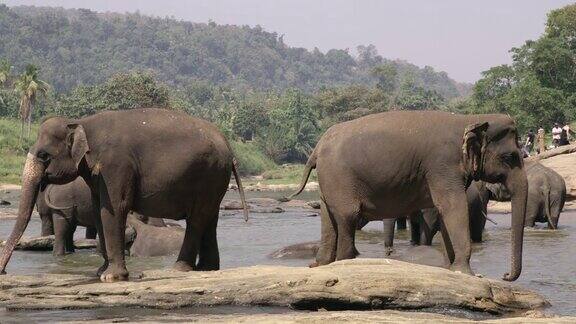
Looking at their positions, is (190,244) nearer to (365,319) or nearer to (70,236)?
(365,319)

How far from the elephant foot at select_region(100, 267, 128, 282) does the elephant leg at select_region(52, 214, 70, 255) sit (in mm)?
6376

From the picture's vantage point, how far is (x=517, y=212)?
36.8ft

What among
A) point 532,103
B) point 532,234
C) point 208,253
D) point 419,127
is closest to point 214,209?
point 208,253

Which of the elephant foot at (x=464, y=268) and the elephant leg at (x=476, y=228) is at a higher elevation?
the elephant foot at (x=464, y=268)

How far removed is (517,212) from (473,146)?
2.80 ft

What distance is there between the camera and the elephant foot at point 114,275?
35.6 ft

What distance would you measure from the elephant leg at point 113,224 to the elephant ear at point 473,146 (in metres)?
3.64

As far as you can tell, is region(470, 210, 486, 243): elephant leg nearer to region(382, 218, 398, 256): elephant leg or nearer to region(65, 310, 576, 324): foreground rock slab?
region(382, 218, 398, 256): elephant leg

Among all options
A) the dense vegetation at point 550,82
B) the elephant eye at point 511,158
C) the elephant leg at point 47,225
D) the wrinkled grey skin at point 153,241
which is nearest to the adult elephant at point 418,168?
the elephant eye at point 511,158

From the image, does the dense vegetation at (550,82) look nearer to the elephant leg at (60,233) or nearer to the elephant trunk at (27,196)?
the elephant leg at (60,233)

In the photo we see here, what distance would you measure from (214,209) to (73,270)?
362 cm

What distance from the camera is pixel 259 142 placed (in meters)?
101

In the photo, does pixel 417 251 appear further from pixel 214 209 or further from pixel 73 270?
pixel 73 270

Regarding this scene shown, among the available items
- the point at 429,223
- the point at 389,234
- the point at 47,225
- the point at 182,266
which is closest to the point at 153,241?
the point at 47,225
